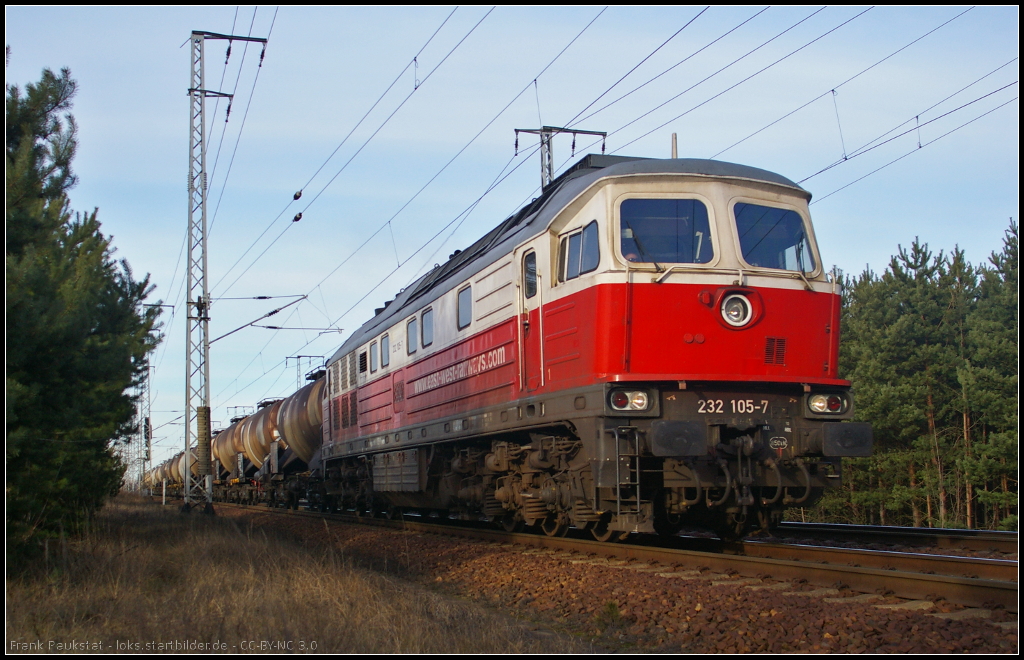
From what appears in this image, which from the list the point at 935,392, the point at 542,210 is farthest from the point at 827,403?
the point at 935,392

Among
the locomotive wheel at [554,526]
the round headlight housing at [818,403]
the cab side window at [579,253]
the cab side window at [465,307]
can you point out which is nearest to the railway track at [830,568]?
the locomotive wheel at [554,526]

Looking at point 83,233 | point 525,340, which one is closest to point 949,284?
point 525,340

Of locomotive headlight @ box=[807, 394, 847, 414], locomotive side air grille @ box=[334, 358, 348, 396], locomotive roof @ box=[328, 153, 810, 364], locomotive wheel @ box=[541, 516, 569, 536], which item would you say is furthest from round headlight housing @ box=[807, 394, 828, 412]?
locomotive side air grille @ box=[334, 358, 348, 396]

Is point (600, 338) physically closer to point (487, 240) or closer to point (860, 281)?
point (487, 240)

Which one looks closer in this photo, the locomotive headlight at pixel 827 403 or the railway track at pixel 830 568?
the railway track at pixel 830 568

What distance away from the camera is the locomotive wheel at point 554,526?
1107 centimetres

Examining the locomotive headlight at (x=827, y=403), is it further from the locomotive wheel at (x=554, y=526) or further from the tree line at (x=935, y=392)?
the tree line at (x=935, y=392)

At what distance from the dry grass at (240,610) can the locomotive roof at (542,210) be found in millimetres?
4417

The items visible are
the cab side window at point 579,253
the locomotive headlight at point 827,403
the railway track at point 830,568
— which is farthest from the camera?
the cab side window at point 579,253

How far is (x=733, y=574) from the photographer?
7.85m

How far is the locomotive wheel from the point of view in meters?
11.1

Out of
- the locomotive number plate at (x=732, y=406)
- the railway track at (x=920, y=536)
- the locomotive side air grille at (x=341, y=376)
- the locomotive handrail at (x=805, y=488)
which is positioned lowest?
the railway track at (x=920, y=536)

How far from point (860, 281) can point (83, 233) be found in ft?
90.9

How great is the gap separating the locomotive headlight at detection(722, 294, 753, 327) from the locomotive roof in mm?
1388
